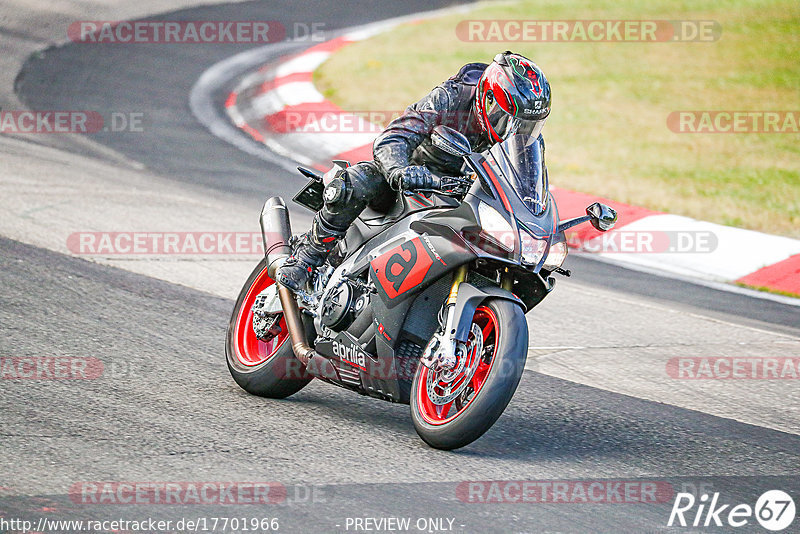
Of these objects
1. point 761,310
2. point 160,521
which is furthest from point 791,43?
point 160,521

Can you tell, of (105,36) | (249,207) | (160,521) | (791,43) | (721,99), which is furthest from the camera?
(791,43)

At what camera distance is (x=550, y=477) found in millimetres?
4766

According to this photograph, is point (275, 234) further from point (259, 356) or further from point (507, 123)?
point (507, 123)

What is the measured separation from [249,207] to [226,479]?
547cm

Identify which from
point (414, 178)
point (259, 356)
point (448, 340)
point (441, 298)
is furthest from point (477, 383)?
point (259, 356)

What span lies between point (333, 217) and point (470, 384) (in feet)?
3.62

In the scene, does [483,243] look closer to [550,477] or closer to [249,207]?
[550,477]

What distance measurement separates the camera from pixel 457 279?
16.3 feet

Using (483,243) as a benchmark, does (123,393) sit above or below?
below

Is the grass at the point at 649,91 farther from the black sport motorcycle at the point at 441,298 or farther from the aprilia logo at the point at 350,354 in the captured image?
the aprilia logo at the point at 350,354

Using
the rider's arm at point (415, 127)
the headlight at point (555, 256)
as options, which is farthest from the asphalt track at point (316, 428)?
the rider's arm at point (415, 127)

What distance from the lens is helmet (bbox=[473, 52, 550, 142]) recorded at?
4.82 m

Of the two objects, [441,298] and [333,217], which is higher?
[333,217]

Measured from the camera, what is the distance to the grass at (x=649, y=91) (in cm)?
1102
